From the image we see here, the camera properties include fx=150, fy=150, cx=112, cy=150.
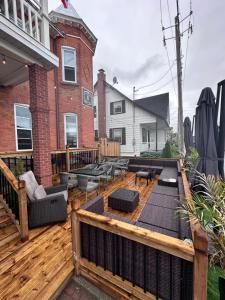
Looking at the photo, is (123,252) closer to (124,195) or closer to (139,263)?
(139,263)

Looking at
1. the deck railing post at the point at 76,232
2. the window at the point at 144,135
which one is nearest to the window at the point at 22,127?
the deck railing post at the point at 76,232

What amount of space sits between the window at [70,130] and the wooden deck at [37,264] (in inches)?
236

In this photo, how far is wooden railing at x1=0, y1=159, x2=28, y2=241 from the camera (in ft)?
8.57

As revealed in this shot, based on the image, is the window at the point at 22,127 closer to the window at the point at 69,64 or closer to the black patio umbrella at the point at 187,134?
the window at the point at 69,64

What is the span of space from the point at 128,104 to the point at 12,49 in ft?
35.2

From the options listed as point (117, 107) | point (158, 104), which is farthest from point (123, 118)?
point (158, 104)

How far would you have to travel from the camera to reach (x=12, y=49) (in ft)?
11.7

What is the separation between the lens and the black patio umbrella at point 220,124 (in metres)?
2.57

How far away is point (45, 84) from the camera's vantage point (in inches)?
171

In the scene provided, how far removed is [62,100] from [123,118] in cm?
671

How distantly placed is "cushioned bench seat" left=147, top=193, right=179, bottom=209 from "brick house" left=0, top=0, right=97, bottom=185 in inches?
120

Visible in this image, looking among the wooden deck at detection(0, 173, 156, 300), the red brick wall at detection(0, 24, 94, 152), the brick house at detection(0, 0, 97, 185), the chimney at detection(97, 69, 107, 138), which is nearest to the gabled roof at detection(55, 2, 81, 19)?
the brick house at detection(0, 0, 97, 185)

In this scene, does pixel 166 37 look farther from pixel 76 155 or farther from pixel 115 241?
pixel 115 241

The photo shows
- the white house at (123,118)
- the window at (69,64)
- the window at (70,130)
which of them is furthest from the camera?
the white house at (123,118)
